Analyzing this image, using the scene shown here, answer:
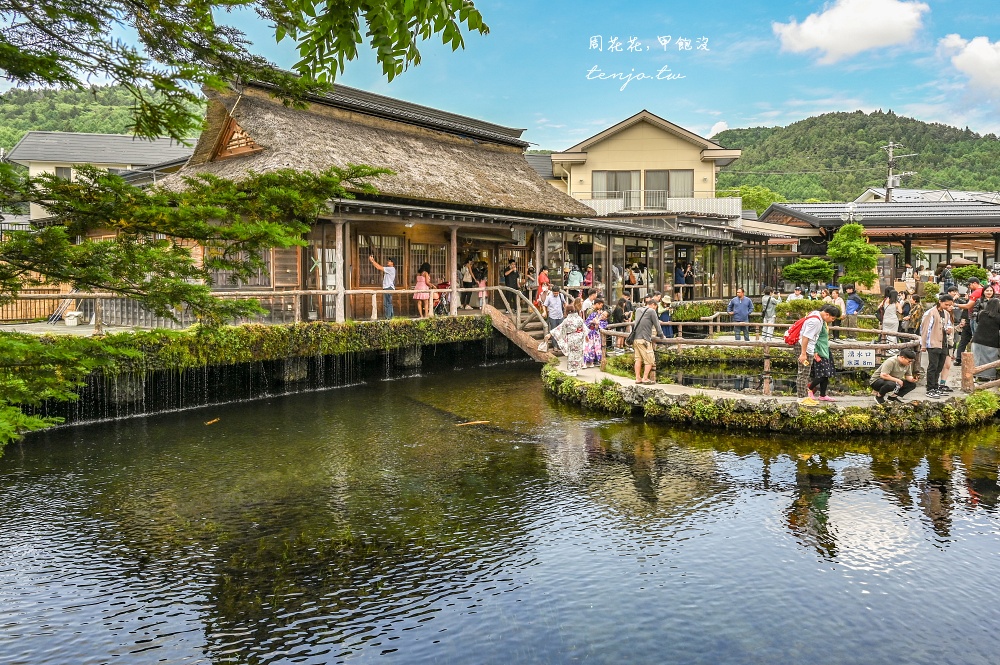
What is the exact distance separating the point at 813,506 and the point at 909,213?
97.2 ft

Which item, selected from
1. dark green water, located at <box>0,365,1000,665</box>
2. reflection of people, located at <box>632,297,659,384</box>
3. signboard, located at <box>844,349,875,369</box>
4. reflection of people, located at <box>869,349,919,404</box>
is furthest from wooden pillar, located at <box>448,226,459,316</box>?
reflection of people, located at <box>869,349,919,404</box>

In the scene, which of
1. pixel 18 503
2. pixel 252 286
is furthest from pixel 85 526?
pixel 252 286

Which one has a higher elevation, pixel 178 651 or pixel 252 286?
pixel 252 286

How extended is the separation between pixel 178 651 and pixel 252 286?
1510 cm

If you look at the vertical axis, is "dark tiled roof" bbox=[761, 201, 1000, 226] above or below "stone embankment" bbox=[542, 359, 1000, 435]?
above

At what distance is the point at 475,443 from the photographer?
12.0 metres

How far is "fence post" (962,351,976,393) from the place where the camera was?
13.4 metres

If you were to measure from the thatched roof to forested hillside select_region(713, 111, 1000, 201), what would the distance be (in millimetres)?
45881

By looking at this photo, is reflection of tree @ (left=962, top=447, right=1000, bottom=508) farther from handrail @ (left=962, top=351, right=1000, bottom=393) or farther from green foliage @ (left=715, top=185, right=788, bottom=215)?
green foliage @ (left=715, top=185, right=788, bottom=215)

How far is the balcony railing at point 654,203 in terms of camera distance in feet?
123

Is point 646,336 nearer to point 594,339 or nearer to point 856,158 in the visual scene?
point 594,339

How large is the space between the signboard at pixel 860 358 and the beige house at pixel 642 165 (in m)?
25.3

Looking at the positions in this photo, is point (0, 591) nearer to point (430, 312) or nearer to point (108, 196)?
point (108, 196)

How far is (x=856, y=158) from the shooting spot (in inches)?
2736
